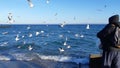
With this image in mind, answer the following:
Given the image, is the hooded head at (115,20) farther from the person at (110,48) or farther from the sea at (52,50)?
the sea at (52,50)

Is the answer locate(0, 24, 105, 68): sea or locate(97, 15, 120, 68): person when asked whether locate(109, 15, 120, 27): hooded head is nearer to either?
locate(97, 15, 120, 68): person

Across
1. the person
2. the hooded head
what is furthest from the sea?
the hooded head

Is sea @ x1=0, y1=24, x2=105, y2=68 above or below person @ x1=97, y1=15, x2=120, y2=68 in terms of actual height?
below

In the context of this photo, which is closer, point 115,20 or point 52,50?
point 115,20

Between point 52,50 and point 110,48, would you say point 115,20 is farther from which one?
point 52,50

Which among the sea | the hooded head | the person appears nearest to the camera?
the person

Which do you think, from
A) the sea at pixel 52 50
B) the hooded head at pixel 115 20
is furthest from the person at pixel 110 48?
the sea at pixel 52 50

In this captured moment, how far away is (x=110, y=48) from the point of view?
6.86 metres

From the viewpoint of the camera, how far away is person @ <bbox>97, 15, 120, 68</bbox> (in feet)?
22.4

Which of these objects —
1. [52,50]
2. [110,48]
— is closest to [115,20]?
[110,48]

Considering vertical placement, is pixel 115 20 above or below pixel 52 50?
above

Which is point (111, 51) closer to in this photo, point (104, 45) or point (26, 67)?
point (104, 45)

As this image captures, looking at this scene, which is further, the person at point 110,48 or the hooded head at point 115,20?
the hooded head at point 115,20

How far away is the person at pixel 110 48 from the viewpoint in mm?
6820
